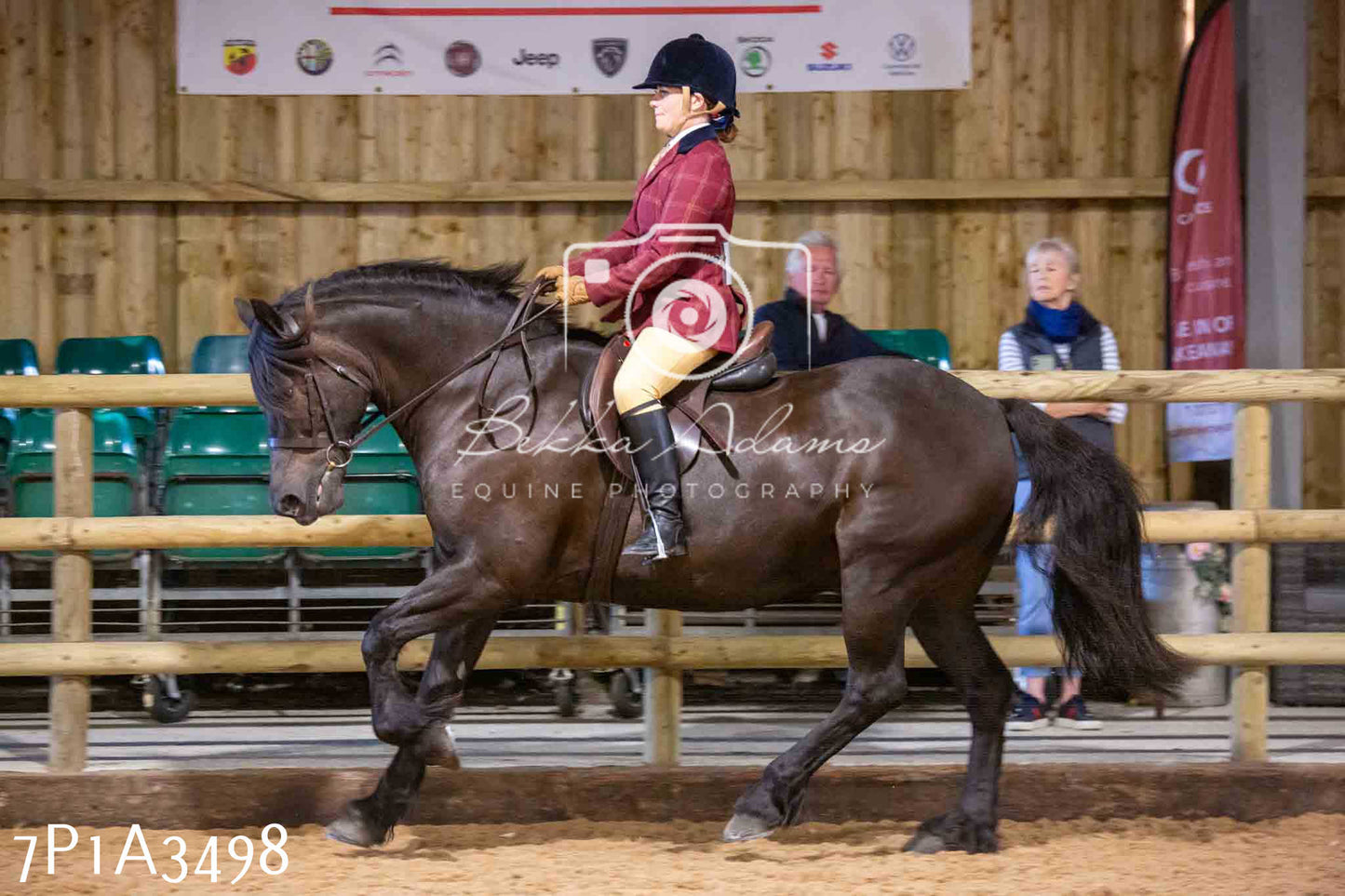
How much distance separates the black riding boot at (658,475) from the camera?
4031 mm

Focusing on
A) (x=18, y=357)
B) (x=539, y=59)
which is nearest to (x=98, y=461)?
(x=18, y=357)

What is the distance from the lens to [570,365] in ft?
14.1

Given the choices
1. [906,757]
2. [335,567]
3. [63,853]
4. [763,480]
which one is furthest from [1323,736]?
[63,853]

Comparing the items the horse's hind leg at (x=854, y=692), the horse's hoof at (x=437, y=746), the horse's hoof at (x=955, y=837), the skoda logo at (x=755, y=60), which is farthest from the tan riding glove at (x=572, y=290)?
the skoda logo at (x=755, y=60)

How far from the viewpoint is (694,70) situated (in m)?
4.16

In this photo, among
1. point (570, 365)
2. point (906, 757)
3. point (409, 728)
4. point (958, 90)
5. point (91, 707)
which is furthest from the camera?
point (958, 90)

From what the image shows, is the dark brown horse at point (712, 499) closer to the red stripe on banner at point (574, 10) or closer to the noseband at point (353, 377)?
the noseband at point (353, 377)

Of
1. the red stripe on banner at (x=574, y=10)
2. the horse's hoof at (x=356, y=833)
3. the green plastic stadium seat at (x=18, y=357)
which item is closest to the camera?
the horse's hoof at (x=356, y=833)

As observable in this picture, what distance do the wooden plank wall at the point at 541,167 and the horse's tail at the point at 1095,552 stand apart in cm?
395

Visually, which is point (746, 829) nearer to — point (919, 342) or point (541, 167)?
point (919, 342)

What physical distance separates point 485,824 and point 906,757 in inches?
60.2

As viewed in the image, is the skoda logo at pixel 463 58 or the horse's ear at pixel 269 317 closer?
the horse's ear at pixel 269 317

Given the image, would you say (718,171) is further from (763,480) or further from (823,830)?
(823,830)

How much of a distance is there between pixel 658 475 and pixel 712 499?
20cm
